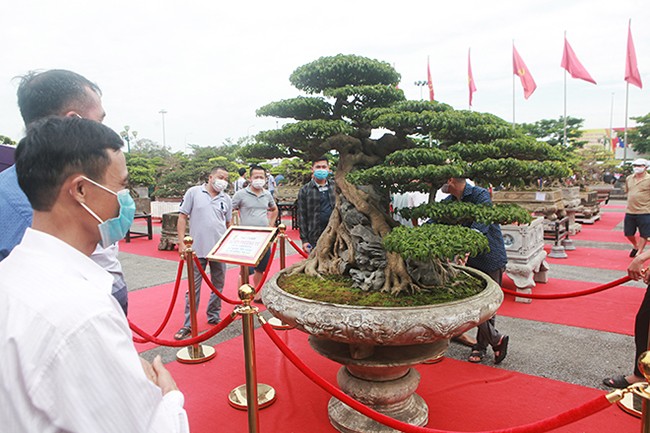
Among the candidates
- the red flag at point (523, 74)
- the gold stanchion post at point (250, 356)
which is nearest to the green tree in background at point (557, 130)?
the red flag at point (523, 74)

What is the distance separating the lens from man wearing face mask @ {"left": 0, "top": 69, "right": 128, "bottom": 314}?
1587 millimetres

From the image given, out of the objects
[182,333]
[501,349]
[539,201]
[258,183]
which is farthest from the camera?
[539,201]

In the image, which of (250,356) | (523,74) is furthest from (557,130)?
(250,356)

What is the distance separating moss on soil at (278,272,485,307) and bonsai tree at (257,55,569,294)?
0.24ft

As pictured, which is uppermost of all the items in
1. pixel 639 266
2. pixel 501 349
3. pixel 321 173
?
pixel 321 173

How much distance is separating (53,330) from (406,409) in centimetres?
235

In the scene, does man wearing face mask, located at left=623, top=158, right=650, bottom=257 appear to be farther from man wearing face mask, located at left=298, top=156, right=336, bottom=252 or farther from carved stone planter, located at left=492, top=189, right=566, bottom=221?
man wearing face mask, located at left=298, top=156, right=336, bottom=252

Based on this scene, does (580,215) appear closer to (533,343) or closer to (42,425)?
(533,343)

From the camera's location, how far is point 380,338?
212 centimetres

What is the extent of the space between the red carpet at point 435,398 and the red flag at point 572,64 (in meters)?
15.6

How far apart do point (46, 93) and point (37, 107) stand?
0.07 meters

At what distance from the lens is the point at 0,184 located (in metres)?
1.63

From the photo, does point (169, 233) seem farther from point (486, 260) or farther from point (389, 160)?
point (389, 160)

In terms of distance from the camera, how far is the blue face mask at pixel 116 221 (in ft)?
3.62
